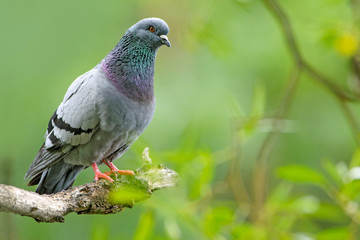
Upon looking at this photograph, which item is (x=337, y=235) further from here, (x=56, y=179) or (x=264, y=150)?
(x=56, y=179)

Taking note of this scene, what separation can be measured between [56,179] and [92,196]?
646 millimetres

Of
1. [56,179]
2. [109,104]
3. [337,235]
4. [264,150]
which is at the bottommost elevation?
[56,179]

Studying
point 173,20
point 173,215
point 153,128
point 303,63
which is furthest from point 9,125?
point 173,20

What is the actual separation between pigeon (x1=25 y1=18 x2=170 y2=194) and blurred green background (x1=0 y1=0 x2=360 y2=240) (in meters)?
0.20

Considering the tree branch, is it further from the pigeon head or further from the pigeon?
the pigeon head

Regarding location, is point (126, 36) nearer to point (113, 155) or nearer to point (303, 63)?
point (113, 155)

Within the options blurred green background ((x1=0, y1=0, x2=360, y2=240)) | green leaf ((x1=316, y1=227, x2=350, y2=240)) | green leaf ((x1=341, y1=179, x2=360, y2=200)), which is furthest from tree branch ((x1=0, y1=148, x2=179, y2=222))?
green leaf ((x1=316, y1=227, x2=350, y2=240))

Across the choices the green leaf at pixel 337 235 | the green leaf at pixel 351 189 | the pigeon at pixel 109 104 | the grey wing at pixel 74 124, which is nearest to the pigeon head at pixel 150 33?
the pigeon at pixel 109 104

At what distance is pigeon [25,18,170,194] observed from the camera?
3240mm

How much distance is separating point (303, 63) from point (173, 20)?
237 centimetres

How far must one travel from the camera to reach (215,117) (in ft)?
20.2

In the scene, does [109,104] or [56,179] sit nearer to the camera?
[109,104]

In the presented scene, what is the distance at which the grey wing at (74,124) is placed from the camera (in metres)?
3.27

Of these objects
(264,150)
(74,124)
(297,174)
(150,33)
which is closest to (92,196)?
(74,124)
